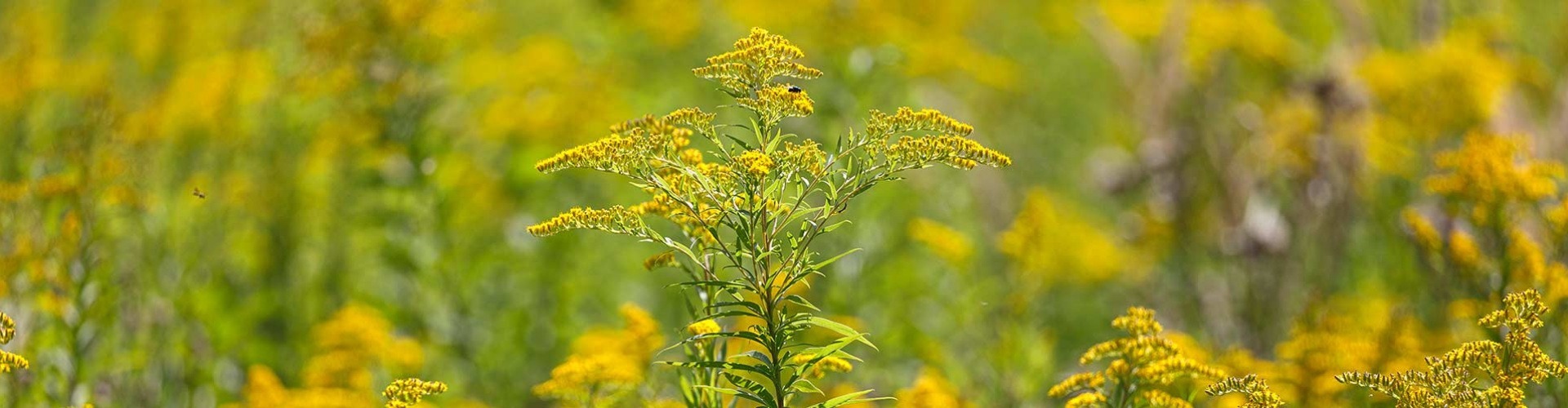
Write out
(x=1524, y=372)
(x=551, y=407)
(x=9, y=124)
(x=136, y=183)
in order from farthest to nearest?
(x=551, y=407) < (x=9, y=124) < (x=136, y=183) < (x=1524, y=372)

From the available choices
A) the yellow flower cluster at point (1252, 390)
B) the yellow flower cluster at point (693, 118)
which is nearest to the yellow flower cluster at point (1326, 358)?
the yellow flower cluster at point (1252, 390)

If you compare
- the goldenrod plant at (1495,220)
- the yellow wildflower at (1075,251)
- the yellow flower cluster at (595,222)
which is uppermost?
the yellow wildflower at (1075,251)

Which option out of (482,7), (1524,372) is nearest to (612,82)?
(482,7)

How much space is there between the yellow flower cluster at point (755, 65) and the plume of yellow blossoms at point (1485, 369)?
0.80m

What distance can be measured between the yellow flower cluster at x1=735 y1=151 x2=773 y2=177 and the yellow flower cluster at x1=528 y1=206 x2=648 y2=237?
0.15 metres

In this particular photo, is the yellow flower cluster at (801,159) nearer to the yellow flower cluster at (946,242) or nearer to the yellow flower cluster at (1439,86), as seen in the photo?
the yellow flower cluster at (946,242)

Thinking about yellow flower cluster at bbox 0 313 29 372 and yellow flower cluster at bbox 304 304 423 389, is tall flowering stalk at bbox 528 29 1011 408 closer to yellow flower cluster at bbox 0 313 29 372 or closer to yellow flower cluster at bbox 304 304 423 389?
yellow flower cluster at bbox 0 313 29 372

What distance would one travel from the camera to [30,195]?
3.28m

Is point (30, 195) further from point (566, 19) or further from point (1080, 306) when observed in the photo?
point (566, 19)

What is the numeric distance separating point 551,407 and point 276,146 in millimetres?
1187

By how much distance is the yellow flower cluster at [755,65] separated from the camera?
6.15 ft

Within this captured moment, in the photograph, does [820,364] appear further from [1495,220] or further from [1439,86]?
[1439,86]

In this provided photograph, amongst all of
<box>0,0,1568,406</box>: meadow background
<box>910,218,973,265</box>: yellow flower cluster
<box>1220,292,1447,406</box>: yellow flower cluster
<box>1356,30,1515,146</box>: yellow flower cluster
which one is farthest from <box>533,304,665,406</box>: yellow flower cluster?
<box>1356,30,1515,146</box>: yellow flower cluster

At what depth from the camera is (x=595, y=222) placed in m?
1.85
